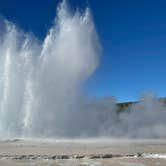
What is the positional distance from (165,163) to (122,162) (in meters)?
1.78

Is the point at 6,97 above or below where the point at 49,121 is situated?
above

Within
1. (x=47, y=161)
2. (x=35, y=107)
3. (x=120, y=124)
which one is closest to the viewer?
(x=47, y=161)

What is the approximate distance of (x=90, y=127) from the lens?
33.6 m

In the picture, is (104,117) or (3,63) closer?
(3,63)

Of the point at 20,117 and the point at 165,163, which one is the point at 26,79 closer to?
the point at 20,117

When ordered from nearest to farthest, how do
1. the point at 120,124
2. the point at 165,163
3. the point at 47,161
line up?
the point at 165,163, the point at 47,161, the point at 120,124

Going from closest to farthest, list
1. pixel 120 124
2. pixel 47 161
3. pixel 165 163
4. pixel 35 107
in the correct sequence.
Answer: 1. pixel 165 163
2. pixel 47 161
3. pixel 35 107
4. pixel 120 124

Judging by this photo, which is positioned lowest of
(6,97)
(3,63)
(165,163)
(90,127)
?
(165,163)

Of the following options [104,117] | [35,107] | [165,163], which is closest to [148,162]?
[165,163]

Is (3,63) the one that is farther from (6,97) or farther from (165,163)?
(165,163)

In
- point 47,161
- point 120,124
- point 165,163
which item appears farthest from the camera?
point 120,124

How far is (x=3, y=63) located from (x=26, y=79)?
313 cm

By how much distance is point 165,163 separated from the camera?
1288 centimetres

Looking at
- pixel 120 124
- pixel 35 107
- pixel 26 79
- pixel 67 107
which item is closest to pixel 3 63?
pixel 26 79
